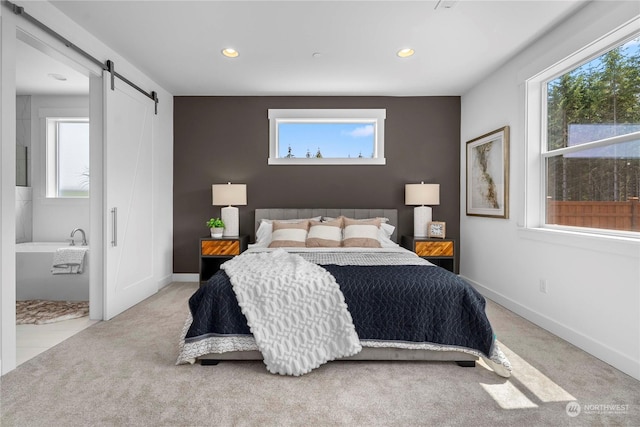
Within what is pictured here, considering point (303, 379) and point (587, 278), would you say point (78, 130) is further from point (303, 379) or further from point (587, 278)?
point (587, 278)

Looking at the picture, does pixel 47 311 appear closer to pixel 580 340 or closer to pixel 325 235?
pixel 325 235

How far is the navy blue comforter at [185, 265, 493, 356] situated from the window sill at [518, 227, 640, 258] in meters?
0.97

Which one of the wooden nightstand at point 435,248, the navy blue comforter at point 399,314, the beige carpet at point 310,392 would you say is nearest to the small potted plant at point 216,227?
the beige carpet at point 310,392

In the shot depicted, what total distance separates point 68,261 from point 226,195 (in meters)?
1.88

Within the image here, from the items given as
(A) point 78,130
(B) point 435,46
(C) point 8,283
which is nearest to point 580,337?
(B) point 435,46

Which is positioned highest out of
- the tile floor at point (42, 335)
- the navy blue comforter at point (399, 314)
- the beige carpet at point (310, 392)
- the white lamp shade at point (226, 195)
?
the white lamp shade at point (226, 195)

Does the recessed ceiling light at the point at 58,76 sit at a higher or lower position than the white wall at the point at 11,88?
higher

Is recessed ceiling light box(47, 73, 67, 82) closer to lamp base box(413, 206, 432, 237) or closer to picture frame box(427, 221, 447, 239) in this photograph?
lamp base box(413, 206, 432, 237)

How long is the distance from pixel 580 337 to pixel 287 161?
12.2 feet

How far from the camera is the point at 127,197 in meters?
3.64

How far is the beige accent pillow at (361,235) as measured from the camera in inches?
154

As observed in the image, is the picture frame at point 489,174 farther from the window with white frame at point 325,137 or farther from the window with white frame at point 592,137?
the window with white frame at point 325,137

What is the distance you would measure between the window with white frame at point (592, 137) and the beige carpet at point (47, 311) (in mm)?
4682

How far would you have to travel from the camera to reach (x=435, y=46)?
3.24m
